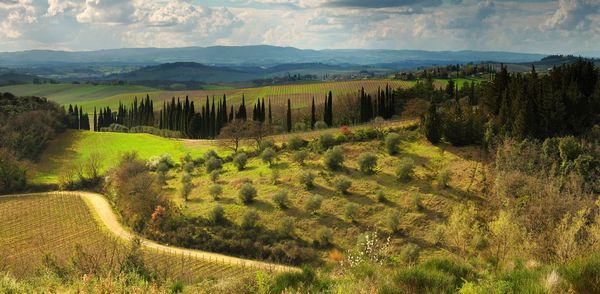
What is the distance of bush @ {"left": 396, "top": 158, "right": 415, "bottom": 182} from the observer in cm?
4381

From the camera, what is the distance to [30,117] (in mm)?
81688

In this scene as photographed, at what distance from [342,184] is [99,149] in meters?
54.2

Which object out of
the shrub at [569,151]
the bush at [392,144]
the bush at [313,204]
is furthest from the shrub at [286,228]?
the shrub at [569,151]

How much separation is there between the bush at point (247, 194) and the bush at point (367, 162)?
460 inches

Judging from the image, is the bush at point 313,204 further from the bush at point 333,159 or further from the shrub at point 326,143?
the shrub at point 326,143

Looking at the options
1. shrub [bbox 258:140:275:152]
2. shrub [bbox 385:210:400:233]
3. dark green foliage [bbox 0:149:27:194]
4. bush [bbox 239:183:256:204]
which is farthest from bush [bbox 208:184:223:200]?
dark green foliage [bbox 0:149:27:194]

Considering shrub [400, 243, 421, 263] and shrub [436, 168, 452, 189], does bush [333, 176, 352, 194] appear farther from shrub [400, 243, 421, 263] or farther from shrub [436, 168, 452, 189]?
shrub [400, 243, 421, 263]

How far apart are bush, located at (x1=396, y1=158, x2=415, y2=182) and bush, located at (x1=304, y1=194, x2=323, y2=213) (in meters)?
8.62

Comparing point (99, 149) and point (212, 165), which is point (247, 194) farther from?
point (99, 149)

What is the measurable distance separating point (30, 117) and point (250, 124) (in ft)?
149

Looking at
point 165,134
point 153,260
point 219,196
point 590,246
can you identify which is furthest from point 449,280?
point 165,134

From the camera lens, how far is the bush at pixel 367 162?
46594mm

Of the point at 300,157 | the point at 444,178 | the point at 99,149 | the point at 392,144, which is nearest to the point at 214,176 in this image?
the point at 300,157

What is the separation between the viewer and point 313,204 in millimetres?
41000
